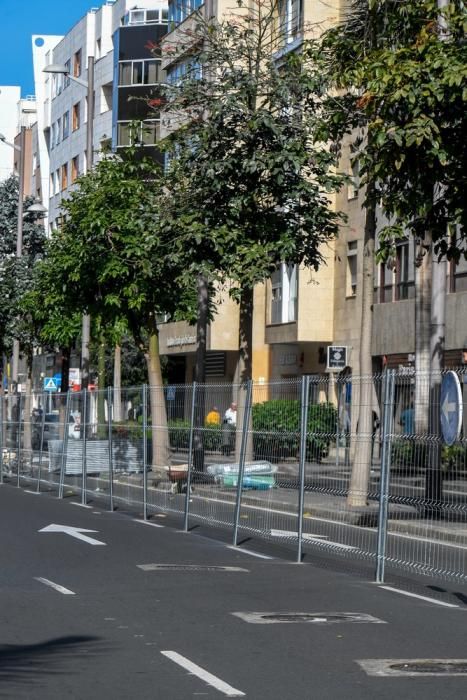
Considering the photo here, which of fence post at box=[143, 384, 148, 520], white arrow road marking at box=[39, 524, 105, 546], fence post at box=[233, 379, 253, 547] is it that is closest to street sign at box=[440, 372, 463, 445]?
fence post at box=[233, 379, 253, 547]

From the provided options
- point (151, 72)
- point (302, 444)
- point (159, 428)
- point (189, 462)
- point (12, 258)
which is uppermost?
point (151, 72)

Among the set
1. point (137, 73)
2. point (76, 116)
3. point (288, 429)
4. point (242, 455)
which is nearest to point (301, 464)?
point (288, 429)

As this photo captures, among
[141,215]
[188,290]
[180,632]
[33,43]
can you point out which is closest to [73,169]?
[33,43]

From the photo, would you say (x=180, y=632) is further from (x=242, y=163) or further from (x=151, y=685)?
(x=242, y=163)

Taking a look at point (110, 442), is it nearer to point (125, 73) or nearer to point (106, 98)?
point (125, 73)

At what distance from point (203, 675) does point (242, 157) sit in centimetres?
1764

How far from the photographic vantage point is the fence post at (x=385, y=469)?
14138mm

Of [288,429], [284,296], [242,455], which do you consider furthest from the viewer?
[284,296]

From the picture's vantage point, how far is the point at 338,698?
7.87m

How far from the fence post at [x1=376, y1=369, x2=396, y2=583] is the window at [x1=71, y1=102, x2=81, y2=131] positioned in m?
68.0

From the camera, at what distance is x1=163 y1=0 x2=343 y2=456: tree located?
82.4ft

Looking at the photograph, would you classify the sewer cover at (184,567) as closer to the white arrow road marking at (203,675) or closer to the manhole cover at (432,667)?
the white arrow road marking at (203,675)

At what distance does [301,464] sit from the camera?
54.0 feet

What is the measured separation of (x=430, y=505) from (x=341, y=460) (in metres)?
2.43
